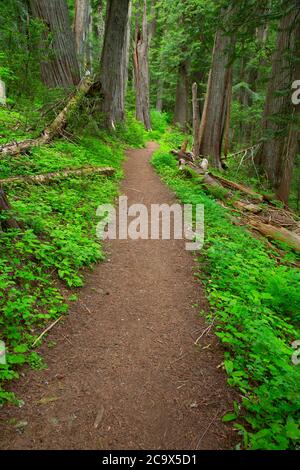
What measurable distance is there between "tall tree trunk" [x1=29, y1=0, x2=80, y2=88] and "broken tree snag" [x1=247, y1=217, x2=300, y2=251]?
777cm

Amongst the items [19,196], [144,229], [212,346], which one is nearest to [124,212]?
[144,229]

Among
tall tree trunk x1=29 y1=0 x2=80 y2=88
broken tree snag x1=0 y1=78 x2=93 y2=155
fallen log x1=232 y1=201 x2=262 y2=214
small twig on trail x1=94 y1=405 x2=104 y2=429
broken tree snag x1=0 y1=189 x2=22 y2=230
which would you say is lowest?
small twig on trail x1=94 y1=405 x2=104 y2=429

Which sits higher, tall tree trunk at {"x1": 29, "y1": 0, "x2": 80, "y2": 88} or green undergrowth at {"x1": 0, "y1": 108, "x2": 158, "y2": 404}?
tall tree trunk at {"x1": 29, "y1": 0, "x2": 80, "y2": 88}

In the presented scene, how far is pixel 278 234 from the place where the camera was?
23.9ft

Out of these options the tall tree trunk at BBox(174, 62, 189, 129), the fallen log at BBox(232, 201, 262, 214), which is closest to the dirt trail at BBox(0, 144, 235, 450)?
the fallen log at BBox(232, 201, 262, 214)

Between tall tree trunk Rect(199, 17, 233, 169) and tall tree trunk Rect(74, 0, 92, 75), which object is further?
tall tree trunk Rect(74, 0, 92, 75)

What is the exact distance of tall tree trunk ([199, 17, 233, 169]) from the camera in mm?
11766

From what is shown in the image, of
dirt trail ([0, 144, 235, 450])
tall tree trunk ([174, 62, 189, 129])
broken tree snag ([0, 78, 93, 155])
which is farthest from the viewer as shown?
tall tree trunk ([174, 62, 189, 129])

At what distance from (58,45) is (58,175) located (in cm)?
608

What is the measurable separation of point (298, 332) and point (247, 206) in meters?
4.92

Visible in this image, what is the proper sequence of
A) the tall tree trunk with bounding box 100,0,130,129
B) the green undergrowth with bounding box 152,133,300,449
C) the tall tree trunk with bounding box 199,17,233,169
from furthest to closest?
the tall tree trunk with bounding box 199,17,233,169
the tall tree trunk with bounding box 100,0,130,129
the green undergrowth with bounding box 152,133,300,449

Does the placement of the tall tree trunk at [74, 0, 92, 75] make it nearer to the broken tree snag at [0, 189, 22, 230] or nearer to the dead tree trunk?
the dead tree trunk

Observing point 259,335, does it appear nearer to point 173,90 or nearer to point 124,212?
point 124,212

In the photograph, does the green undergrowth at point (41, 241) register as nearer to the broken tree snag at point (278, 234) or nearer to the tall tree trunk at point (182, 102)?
the broken tree snag at point (278, 234)
